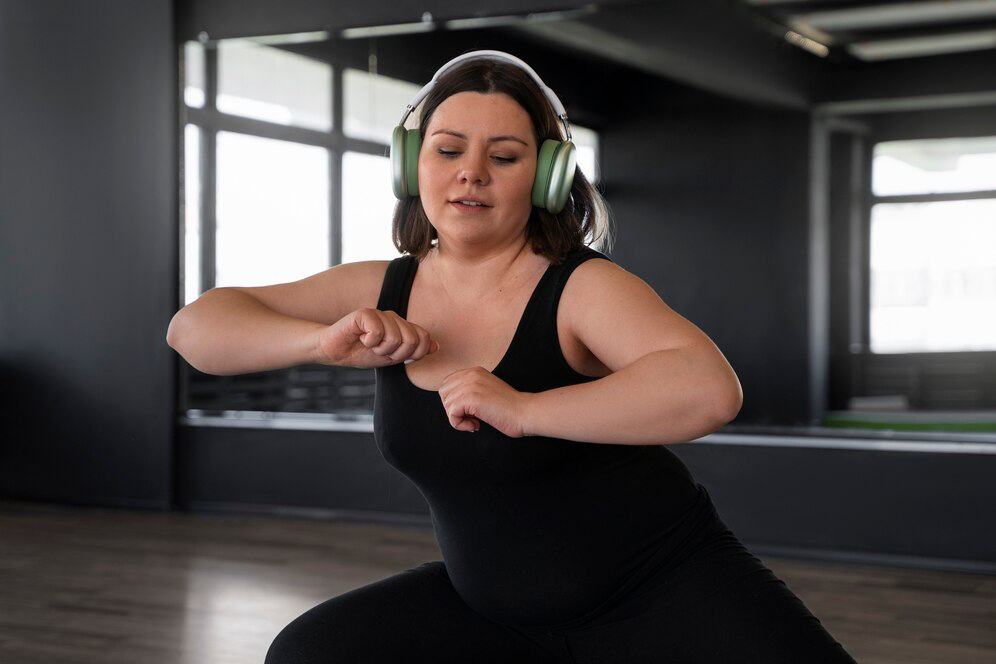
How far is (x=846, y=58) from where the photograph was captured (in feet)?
12.8

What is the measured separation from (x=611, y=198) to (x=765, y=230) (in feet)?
1.78

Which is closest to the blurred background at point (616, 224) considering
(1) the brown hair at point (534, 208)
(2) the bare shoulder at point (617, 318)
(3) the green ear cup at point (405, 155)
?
(1) the brown hair at point (534, 208)

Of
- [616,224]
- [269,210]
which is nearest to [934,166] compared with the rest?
[616,224]

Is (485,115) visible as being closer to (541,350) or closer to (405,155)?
(405,155)

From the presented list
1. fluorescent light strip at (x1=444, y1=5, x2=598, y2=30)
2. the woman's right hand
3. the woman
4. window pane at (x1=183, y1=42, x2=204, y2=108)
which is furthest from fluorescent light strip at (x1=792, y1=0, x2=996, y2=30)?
the woman's right hand

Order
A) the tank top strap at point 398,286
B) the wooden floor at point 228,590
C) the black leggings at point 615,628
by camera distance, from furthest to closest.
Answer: the wooden floor at point 228,590 → the tank top strap at point 398,286 → the black leggings at point 615,628

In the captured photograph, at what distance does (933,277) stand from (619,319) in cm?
265

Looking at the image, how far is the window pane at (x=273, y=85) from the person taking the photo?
455cm

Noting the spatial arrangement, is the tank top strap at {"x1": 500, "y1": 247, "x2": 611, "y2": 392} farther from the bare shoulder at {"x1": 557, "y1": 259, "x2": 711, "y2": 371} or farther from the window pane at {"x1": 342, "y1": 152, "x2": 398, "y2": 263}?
the window pane at {"x1": 342, "y1": 152, "x2": 398, "y2": 263}

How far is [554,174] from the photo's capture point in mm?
1549

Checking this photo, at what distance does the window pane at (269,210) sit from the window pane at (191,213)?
93 mm

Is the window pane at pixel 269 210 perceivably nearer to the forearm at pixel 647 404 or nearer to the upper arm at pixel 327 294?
the upper arm at pixel 327 294

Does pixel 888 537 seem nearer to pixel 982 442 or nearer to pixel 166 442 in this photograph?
pixel 982 442

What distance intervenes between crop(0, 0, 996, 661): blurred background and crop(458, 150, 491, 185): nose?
8.01 feet
